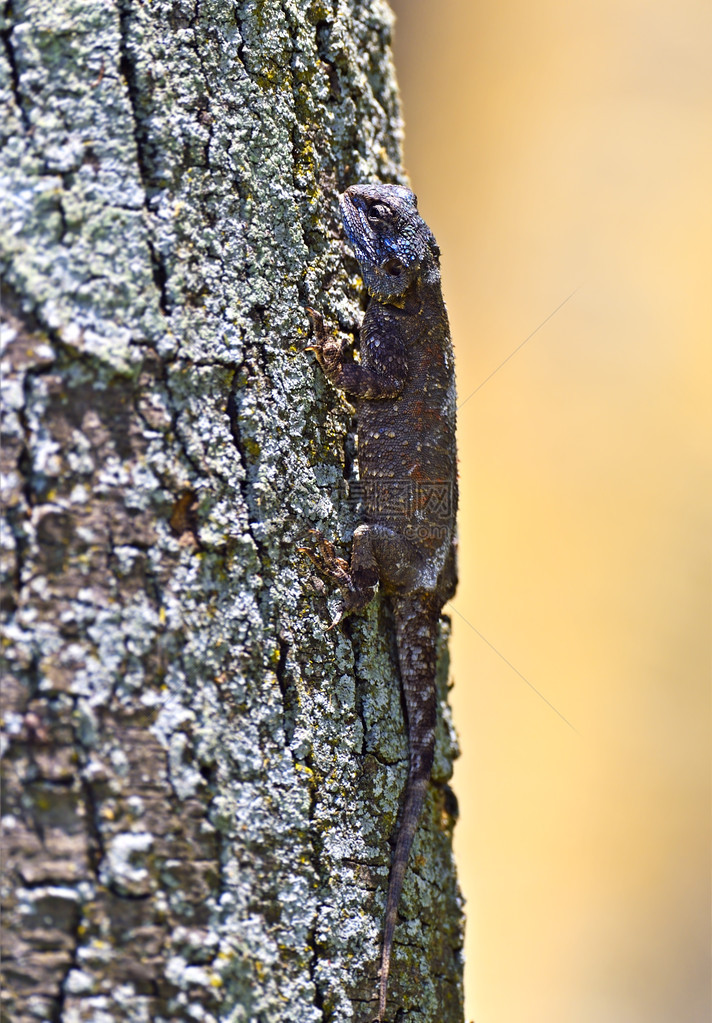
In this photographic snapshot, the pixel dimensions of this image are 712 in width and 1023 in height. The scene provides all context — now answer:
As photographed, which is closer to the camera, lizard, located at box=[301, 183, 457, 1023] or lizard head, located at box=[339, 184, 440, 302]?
lizard, located at box=[301, 183, 457, 1023]

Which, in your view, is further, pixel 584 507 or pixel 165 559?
pixel 584 507

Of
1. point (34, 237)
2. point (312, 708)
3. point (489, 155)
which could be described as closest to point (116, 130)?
point (34, 237)

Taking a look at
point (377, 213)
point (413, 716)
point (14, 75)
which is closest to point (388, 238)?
point (377, 213)

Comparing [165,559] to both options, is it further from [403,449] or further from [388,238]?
[388,238]

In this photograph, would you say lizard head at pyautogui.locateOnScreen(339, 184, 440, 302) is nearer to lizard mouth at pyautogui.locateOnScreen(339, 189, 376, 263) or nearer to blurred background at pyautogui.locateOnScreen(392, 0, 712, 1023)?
lizard mouth at pyautogui.locateOnScreen(339, 189, 376, 263)

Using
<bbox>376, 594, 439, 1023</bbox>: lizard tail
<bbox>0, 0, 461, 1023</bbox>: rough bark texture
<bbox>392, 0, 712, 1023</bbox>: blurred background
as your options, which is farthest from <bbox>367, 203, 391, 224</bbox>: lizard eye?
<bbox>392, 0, 712, 1023</bbox>: blurred background

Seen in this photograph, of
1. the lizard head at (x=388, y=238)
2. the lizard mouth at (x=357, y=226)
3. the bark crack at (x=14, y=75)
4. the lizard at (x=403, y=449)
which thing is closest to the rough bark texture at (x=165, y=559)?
the bark crack at (x=14, y=75)

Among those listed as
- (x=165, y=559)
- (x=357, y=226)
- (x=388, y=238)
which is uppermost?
(x=388, y=238)

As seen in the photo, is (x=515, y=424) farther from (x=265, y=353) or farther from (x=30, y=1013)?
(x=30, y=1013)
